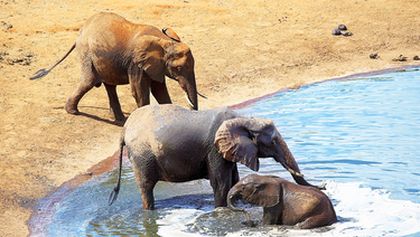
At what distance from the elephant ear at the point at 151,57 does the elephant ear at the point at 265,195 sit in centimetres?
432

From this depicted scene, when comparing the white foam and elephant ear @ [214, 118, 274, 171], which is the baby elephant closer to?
the white foam

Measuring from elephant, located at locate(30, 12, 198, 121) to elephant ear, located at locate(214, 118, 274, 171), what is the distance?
359cm

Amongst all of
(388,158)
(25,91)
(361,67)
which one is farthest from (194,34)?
(388,158)

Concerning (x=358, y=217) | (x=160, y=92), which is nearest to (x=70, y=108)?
(x=160, y=92)

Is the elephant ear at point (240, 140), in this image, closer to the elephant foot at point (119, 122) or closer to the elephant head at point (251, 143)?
the elephant head at point (251, 143)

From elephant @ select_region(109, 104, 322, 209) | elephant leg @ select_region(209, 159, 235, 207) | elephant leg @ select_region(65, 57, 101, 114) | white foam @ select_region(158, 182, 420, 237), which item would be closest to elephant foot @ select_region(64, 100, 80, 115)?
elephant leg @ select_region(65, 57, 101, 114)

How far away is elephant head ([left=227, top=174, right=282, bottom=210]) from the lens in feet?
31.9

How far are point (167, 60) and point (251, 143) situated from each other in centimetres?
383

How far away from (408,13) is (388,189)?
37.0 ft

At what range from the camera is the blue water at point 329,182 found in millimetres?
10234

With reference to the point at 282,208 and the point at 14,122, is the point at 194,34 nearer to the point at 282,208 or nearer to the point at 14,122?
the point at 14,122

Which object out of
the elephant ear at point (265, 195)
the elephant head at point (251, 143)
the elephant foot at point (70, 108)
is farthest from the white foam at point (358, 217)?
the elephant foot at point (70, 108)

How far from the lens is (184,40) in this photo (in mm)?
19562

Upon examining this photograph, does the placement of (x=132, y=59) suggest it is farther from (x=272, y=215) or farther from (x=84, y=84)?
(x=272, y=215)
